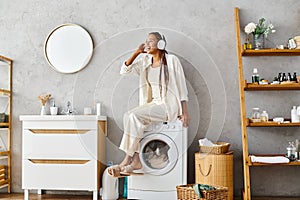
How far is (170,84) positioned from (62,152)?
1125mm

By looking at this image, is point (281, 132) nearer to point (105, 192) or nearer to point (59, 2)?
point (105, 192)

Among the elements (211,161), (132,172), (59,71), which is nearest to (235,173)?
(211,161)

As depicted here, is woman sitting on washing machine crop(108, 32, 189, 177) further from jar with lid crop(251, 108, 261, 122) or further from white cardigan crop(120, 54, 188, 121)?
jar with lid crop(251, 108, 261, 122)

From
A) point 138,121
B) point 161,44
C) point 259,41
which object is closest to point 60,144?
point 138,121

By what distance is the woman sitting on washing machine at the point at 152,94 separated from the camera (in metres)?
4.00

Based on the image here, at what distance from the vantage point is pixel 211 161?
3.99 metres

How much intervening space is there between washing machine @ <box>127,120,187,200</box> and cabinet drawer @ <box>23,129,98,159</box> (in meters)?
0.45

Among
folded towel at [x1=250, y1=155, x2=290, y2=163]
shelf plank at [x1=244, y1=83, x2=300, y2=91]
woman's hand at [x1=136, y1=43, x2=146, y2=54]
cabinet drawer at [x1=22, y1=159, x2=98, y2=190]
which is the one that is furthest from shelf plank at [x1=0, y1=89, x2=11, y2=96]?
folded towel at [x1=250, y1=155, x2=290, y2=163]

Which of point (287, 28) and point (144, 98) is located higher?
point (287, 28)

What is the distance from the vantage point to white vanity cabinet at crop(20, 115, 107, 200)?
405cm

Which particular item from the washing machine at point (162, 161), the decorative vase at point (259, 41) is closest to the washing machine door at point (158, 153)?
the washing machine at point (162, 161)

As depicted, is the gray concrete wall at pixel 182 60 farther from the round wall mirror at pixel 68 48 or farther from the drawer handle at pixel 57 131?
the drawer handle at pixel 57 131

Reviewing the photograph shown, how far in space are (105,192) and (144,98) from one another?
0.91 m

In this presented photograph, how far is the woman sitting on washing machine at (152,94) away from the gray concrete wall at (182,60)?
254mm
